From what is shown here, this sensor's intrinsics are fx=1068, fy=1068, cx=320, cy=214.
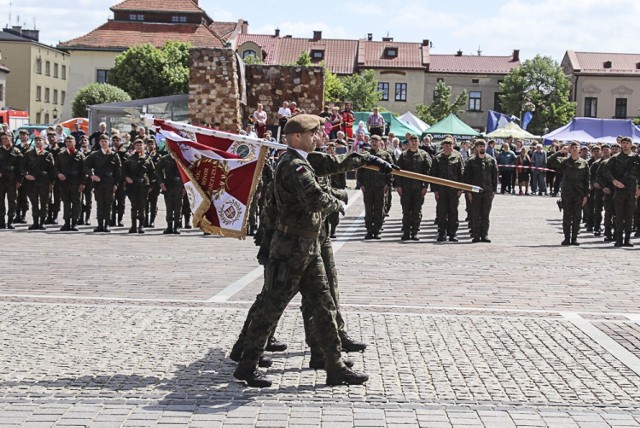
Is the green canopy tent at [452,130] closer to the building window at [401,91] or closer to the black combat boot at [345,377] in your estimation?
the black combat boot at [345,377]

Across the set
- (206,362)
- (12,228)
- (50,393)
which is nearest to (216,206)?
(206,362)

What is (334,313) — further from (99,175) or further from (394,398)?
(99,175)

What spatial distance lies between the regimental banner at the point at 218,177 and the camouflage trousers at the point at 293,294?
3.65ft

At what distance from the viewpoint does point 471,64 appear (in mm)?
107375

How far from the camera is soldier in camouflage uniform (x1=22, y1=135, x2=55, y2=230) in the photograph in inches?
814

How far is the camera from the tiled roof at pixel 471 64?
105312 mm

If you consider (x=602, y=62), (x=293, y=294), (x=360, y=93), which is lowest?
(x=293, y=294)

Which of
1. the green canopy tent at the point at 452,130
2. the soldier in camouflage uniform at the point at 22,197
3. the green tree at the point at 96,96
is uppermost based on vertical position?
the green tree at the point at 96,96

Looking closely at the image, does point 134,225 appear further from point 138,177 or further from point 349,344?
point 349,344

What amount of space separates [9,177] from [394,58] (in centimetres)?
8428

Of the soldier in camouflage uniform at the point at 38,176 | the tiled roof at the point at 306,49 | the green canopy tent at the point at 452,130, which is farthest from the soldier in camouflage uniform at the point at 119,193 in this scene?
the tiled roof at the point at 306,49

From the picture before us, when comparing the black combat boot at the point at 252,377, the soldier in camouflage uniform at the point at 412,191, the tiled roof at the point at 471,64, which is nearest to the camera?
the black combat boot at the point at 252,377

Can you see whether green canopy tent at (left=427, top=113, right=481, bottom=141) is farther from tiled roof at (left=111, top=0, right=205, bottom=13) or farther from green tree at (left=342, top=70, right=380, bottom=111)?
tiled roof at (left=111, top=0, right=205, bottom=13)

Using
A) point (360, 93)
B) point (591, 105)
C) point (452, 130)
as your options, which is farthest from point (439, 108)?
point (452, 130)
